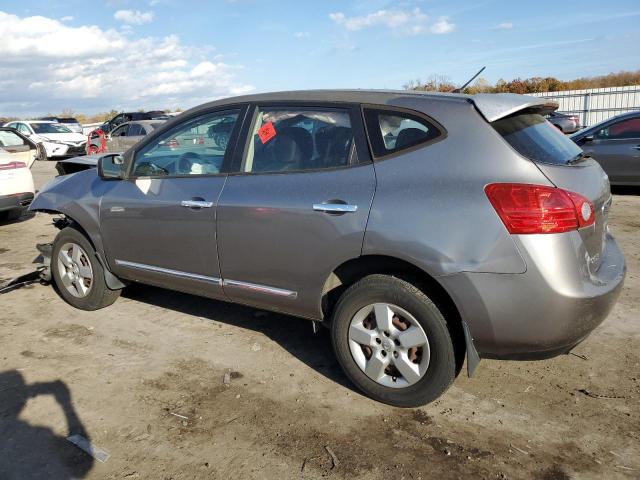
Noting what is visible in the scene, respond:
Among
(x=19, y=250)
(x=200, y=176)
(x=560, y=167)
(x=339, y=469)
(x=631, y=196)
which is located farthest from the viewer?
(x=631, y=196)

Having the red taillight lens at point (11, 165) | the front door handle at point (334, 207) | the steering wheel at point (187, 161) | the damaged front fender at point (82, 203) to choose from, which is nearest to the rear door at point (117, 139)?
the red taillight lens at point (11, 165)

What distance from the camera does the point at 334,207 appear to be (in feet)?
10.1

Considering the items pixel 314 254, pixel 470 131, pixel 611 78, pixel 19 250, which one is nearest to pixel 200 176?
pixel 314 254

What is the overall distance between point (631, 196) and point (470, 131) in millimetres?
7846

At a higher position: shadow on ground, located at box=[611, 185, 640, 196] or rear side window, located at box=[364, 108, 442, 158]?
rear side window, located at box=[364, 108, 442, 158]

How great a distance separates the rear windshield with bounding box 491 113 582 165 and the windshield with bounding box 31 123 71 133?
22188 millimetres

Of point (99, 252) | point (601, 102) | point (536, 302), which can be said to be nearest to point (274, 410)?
point (536, 302)

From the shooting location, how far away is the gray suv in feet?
8.79

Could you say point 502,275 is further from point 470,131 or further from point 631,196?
point 631,196

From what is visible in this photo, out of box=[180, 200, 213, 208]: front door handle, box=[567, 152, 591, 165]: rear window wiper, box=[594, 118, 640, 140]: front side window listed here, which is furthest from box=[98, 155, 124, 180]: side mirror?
box=[594, 118, 640, 140]: front side window

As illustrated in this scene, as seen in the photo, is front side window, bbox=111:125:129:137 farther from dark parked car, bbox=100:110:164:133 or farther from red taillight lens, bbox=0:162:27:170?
red taillight lens, bbox=0:162:27:170

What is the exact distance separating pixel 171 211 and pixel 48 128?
20.9m

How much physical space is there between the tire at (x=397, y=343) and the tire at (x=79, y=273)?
2.45 meters

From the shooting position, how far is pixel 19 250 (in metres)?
7.16
